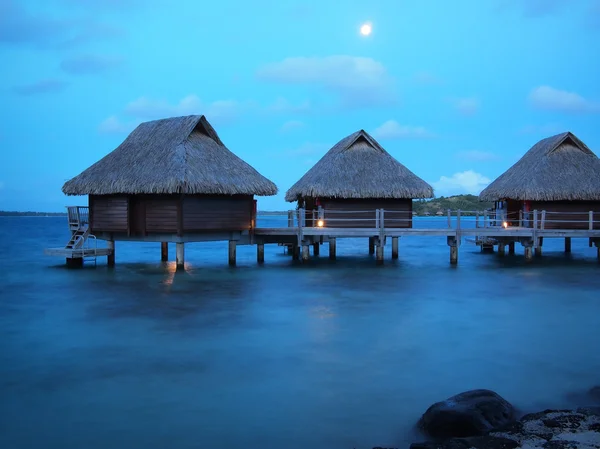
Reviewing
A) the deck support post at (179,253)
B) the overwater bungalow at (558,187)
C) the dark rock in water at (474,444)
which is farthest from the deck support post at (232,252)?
the dark rock in water at (474,444)

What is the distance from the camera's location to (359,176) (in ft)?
77.2

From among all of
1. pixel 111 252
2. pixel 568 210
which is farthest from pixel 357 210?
pixel 111 252

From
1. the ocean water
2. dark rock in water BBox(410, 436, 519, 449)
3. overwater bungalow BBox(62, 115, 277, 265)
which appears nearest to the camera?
dark rock in water BBox(410, 436, 519, 449)

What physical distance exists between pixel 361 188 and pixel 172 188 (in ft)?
24.7

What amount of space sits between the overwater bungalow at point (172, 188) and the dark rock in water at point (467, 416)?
13480 millimetres

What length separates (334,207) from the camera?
23.6 metres

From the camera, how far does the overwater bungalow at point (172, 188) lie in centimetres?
1958

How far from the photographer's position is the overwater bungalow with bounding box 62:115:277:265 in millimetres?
19578

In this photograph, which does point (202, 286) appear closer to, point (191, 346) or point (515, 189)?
point (191, 346)

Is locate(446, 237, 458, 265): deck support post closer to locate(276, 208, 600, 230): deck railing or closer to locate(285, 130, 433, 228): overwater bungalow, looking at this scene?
locate(276, 208, 600, 230): deck railing

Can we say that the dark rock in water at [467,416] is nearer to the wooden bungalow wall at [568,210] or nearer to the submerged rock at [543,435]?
the submerged rock at [543,435]

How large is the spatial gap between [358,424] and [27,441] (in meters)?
3.68

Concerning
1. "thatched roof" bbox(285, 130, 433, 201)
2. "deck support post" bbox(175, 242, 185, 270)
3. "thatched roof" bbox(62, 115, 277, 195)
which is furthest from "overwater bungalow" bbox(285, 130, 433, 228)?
"deck support post" bbox(175, 242, 185, 270)

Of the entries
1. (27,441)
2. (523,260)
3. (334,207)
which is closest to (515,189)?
(523,260)
